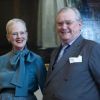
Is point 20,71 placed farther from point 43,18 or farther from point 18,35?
point 43,18

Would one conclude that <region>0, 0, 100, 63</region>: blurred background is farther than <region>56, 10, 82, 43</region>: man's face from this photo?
Yes

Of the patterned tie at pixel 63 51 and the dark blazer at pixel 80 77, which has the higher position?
the patterned tie at pixel 63 51

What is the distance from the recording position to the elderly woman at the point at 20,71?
205cm

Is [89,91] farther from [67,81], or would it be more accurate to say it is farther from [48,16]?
[48,16]

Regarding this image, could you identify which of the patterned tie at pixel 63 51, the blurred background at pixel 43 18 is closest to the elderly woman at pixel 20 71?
the patterned tie at pixel 63 51

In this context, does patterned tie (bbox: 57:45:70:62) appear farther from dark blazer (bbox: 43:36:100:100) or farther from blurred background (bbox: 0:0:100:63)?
blurred background (bbox: 0:0:100:63)

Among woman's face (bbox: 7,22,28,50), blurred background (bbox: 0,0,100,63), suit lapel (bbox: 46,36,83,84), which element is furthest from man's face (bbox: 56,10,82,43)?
blurred background (bbox: 0,0,100,63)

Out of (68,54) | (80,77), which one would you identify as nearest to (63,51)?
(68,54)

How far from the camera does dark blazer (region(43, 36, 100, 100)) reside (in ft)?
5.56

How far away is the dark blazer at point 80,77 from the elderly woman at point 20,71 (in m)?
0.31

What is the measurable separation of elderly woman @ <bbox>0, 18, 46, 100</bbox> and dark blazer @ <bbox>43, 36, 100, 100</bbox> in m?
0.31

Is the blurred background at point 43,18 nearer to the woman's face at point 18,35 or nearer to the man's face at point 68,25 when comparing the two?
the woman's face at point 18,35

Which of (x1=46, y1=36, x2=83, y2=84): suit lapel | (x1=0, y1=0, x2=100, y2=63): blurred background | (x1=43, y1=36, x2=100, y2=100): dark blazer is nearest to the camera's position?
(x1=43, y1=36, x2=100, y2=100): dark blazer

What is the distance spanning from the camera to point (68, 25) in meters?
1.83
